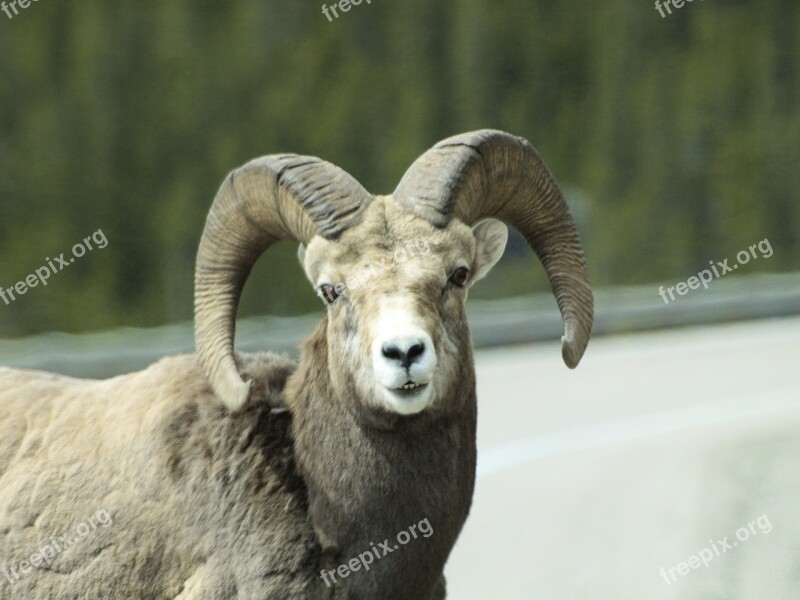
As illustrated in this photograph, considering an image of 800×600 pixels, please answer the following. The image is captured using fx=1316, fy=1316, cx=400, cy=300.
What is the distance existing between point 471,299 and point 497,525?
5318 mm

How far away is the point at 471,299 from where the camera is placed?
12508 mm

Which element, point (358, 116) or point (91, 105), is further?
point (358, 116)

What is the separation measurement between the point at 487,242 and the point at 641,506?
8.53 feet

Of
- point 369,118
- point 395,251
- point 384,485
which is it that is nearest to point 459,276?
point 395,251

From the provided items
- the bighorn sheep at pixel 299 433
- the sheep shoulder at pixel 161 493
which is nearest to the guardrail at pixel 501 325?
the sheep shoulder at pixel 161 493

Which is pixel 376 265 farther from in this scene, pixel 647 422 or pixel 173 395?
pixel 647 422

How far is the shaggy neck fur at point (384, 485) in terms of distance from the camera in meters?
4.79

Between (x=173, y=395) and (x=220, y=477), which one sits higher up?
(x=173, y=395)

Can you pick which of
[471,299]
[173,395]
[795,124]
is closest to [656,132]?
[795,124]

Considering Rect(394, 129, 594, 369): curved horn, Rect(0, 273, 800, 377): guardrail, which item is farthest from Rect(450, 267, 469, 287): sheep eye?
Rect(0, 273, 800, 377): guardrail

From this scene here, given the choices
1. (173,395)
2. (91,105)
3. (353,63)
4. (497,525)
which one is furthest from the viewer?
(353,63)

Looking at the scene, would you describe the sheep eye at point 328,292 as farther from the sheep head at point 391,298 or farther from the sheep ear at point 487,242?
the sheep ear at point 487,242

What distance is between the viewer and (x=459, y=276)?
4.90 m

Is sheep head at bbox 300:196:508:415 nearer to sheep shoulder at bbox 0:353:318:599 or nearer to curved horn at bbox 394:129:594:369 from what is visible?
curved horn at bbox 394:129:594:369
